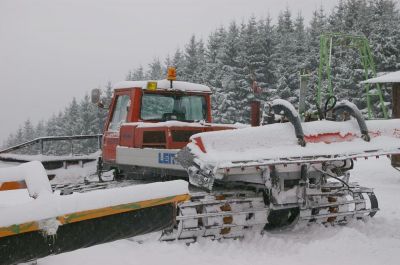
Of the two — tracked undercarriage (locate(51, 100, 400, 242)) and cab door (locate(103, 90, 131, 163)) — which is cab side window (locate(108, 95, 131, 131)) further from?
tracked undercarriage (locate(51, 100, 400, 242))

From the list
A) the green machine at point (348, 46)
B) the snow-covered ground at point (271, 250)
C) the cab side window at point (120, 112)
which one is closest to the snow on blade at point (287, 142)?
the snow-covered ground at point (271, 250)

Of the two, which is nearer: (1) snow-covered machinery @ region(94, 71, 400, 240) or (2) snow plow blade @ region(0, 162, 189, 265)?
(2) snow plow blade @ region(0, 162, 189, 265)

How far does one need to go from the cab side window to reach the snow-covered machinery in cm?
2

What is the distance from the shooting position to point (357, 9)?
48000 millimetres

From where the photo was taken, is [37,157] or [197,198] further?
[37,157]

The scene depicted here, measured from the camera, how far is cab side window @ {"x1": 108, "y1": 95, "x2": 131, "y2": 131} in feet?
25.7

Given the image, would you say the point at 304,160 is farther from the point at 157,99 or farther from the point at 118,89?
the point at 118,89

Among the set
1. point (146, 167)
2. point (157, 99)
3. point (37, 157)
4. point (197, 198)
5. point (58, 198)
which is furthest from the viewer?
point (37, 157)

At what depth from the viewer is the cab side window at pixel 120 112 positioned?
7.83 meters

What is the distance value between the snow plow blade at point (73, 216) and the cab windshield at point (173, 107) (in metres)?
4.35

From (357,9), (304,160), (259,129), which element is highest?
(357,9)

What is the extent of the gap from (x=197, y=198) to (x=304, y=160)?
147 cm

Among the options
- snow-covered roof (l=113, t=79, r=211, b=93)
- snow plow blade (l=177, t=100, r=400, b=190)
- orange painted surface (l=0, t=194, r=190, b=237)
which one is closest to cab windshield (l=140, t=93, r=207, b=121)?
snow-covered roof (l=113, t=79, r=211, b=93)

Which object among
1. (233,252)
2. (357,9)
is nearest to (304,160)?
(233,252)
